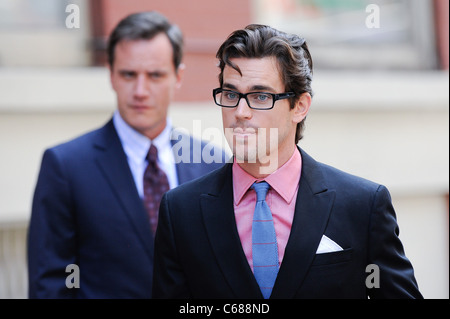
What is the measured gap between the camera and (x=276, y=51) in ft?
6.56

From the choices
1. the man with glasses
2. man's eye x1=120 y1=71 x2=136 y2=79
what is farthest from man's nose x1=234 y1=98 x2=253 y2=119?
man's eye x1=120 y1=71 x2=136 y2=79

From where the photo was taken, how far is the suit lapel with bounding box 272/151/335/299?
197 cm

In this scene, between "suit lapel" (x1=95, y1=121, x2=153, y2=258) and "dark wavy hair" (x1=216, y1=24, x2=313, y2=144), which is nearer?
"dark wavy hair" (x1=216, y1=24, x2=313, y2=144)

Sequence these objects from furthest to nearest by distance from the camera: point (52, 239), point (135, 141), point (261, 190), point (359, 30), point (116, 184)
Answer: point (359, 30), point (135, 141), point (116, 184), point (52, 239), point (261, 190)

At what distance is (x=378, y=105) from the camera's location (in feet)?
19.4

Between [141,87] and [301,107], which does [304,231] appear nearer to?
[301,107]

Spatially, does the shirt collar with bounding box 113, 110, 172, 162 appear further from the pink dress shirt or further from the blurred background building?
the blurred background building

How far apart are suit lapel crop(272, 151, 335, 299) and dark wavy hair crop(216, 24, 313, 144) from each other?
9.9 inches

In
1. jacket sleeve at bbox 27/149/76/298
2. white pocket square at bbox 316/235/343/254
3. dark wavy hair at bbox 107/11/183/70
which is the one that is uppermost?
dark wavy hair at bbox 107/11/183/70

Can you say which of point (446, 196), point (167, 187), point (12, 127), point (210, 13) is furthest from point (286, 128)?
point (446, 196)

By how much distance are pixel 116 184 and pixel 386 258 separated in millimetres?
1488

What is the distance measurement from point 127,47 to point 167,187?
2.29 ft

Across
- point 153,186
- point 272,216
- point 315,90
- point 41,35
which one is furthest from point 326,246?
point 315,90

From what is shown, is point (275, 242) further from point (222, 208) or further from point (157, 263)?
point (157, 263)
